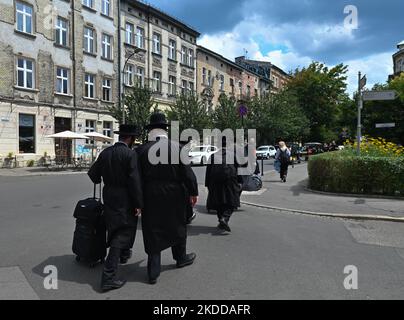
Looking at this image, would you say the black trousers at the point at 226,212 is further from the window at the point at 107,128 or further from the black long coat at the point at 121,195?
the window at the point at 107,128

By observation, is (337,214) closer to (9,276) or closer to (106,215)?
(106,215)

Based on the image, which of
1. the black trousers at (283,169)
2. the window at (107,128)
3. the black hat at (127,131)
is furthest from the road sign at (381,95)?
the window at (107,128)

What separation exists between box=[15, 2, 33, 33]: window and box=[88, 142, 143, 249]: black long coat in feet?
80.7

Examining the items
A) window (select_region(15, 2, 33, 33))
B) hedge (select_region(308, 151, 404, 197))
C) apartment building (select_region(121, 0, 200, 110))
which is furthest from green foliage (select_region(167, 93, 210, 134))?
hedge (select_region(308, 151, 404, 197))

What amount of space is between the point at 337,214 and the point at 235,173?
309 centimetres

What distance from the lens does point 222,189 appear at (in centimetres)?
722

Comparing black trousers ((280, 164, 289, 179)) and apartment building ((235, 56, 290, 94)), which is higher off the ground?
apartment building ((235, 56, 290, 94))

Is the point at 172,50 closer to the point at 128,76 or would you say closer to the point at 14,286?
the point at 128,76

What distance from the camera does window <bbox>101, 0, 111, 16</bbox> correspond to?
3139 cm

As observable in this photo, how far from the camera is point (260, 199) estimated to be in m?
11.2

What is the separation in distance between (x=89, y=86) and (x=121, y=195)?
27.6 meters

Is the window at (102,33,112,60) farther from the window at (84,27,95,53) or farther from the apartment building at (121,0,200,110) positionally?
the apartment building at (121,0,200,110)

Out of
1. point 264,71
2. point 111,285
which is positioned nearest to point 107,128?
point 111,285
